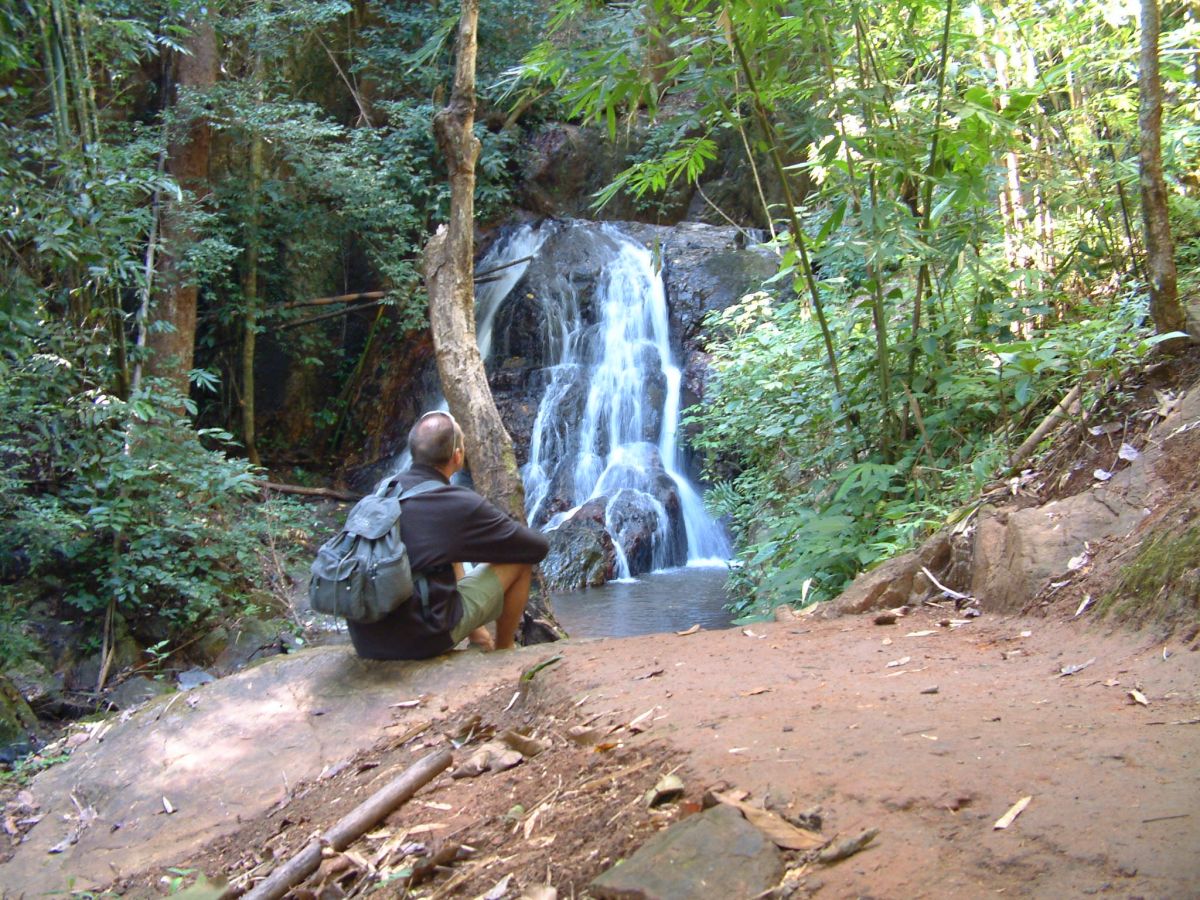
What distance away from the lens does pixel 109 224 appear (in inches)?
250

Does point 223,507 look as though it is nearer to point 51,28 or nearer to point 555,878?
point 51,28

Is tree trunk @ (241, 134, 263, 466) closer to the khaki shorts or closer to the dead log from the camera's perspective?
the khaki shorts

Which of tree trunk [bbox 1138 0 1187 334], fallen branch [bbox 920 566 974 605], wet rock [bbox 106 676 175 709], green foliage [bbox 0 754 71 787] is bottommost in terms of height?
wet rock [bbox 106 676 175 709]

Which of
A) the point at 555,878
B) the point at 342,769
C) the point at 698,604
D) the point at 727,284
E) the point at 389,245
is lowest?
the point at 698,604

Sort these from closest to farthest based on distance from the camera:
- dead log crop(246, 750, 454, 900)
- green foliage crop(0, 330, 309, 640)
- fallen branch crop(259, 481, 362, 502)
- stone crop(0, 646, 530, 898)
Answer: dead log crop(246, 750, 454, 900)
stone crop(0, 646, 530, 898)
green foliage crop(0, 330, 309, 640)
fallen branch crop(259, 481, 362, 502)

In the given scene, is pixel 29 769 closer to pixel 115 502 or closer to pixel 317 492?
pixel 115 502

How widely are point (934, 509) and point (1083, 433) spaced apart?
765 millimetres

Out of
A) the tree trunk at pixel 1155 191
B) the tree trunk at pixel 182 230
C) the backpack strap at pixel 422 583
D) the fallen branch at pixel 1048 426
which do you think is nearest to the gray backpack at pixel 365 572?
the backpack strap at pixel 422 583

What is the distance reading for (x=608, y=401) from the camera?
1355 cm

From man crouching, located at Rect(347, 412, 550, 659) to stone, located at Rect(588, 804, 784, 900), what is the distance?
91.0 inches

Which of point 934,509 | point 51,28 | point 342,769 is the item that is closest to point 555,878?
point 342,769

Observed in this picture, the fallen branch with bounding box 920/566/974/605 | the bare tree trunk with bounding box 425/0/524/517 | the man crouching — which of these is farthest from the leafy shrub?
the bare tree trunk with bounding box 425/0/524/517

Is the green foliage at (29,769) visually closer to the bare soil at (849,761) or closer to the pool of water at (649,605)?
the bare soil at (849,761)

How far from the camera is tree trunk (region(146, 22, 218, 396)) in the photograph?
9.68 metres
